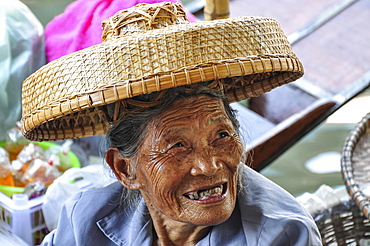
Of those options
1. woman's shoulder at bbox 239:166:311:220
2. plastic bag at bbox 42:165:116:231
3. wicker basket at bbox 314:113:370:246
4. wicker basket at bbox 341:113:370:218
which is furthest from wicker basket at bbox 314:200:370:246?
plastic bag at bbox 42:165:116:231

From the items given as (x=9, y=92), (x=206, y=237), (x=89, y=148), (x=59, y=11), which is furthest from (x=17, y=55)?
(x=206, y=237)

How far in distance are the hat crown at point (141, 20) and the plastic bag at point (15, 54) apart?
1.91 meters

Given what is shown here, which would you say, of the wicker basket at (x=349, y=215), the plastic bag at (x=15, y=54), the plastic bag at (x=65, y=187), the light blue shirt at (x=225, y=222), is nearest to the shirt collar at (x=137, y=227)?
the light blue shirt at (x=225, y=222)

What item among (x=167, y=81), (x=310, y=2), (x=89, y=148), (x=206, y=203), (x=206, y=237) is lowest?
(x=89, y=148)

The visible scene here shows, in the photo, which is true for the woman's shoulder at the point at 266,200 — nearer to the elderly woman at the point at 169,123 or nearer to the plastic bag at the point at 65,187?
the elderly woman at the point at 169,123

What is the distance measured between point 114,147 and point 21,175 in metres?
1.56

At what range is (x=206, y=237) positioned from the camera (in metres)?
1.47

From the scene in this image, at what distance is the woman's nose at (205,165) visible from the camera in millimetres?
1293

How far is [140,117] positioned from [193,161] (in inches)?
7.8

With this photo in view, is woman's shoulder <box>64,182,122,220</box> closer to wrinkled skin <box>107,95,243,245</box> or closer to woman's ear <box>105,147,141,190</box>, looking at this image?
woman's ear <box>105,147,141,190</box>

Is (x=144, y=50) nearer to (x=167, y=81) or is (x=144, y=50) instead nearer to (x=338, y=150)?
(x=167, y=81)

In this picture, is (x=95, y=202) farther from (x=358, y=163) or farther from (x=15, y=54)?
(x=15, y=54)

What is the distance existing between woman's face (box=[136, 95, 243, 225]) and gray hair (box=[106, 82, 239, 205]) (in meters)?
0.02

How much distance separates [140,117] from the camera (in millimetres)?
1391
